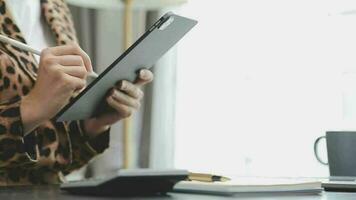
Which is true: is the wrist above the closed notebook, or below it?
above

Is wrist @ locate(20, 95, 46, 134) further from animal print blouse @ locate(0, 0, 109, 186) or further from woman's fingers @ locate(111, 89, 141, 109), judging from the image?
woman's fingers @ locate(111, 89, 141, 109)

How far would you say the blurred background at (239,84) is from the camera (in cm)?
168

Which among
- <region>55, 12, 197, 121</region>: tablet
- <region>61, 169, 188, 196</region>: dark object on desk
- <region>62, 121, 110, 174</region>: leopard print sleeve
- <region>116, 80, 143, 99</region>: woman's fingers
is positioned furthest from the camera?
<region>62, 121, 110, 174</region>: leopard print sleeve

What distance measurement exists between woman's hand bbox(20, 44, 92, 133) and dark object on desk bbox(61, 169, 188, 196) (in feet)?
0.85

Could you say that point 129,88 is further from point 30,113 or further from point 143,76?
point 30,113

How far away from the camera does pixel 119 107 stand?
48.1 inches

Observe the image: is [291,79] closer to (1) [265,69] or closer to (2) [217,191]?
(1) [265,69]

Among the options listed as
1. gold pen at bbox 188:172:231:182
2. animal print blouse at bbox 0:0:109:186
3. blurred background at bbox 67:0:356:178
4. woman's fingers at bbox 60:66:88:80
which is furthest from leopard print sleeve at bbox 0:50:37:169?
blurred background at bbox 67:0:356:178

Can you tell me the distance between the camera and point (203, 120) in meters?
1.88

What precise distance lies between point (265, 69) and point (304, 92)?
14 centimetres

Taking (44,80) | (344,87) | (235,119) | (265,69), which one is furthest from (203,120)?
(44,80)

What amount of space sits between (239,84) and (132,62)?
0.80 meters

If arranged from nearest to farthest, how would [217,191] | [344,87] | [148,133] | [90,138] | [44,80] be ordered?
[217,191] → [44,80] → [90,138] → [344,87] → [148,133]

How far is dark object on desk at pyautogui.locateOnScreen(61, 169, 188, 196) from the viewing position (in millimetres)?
720
